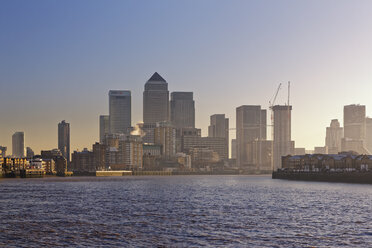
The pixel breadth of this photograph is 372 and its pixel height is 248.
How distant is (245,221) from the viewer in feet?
242

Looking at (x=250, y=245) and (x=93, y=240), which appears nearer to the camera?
(x=250, y=245)

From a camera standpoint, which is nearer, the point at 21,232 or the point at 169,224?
the point at 21,232

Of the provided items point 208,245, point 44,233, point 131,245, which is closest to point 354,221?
point 208,245

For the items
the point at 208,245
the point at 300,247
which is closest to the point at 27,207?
the point at 208,245

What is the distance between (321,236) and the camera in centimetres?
6025

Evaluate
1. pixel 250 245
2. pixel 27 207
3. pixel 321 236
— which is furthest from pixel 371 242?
pixel 27 207

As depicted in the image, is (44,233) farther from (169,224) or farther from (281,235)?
(281,235)

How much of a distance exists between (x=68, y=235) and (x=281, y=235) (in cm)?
2523

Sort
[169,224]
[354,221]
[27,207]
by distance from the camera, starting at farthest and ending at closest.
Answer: [27,207]
[354,221]
[169,224]

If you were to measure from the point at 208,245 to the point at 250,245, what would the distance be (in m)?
4.39

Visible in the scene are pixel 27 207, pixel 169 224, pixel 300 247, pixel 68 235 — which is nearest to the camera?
pixel 300 247

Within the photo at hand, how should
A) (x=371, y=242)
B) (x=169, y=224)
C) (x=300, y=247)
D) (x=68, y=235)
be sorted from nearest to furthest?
(x=300, y=247), (x=371, y=242), (x=68, y=235), (x=169, y=224)

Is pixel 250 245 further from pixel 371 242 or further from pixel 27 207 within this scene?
pixel 27 207

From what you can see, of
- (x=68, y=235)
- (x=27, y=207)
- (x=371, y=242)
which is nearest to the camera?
(x=371, y=242)
